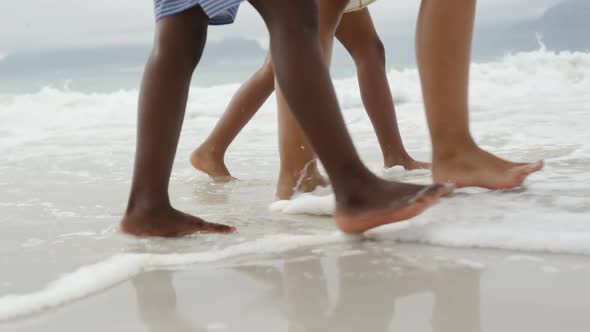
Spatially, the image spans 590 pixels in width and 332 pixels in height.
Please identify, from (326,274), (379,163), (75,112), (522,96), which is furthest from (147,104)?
(75,112)

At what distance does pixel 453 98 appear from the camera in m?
1.73

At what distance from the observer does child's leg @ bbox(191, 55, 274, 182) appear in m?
2.60

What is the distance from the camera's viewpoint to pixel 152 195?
1.57 m

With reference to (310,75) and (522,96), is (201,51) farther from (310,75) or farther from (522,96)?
(522,96)

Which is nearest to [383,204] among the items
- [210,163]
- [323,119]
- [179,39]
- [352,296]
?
[323,119]

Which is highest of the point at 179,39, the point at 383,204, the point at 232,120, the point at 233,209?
the point at 179,39

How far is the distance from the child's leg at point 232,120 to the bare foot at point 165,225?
1.09 m

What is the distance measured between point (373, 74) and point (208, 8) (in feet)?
4.05

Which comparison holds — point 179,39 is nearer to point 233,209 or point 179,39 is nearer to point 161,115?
point 161,115

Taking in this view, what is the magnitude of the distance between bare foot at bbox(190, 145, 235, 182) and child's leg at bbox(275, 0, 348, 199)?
2.39ft

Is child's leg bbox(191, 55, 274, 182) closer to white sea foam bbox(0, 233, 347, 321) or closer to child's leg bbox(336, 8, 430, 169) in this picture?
child's leg bbox(336, 8, 430, 169)

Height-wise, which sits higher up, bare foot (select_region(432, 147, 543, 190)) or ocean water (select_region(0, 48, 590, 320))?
bare foot (select_region(432, 147, 543, 190))

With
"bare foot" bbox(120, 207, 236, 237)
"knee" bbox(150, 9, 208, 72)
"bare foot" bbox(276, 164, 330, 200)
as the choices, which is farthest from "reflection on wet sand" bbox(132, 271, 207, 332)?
"bare foot" bbox(276, 164, 330, 200)

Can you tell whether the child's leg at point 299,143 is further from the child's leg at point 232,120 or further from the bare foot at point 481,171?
the child's leg at point 232,120
